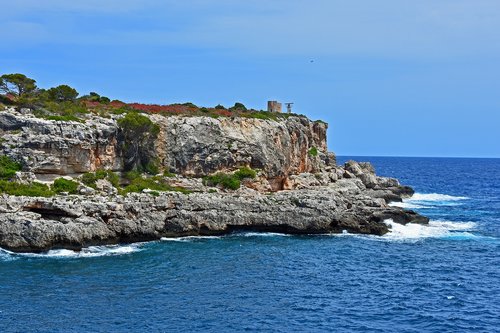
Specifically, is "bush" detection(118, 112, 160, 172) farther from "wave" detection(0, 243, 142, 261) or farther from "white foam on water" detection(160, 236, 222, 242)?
"wave" detection(0, 243, 142, 261)

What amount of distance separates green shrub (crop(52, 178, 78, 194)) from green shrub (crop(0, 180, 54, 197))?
1041 millimetres

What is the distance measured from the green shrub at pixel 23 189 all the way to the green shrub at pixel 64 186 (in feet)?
3.42

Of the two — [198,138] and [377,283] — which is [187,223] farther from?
[377,283]

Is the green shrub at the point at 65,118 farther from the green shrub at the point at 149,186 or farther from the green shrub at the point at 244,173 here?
the green shrub at the point at 244,173

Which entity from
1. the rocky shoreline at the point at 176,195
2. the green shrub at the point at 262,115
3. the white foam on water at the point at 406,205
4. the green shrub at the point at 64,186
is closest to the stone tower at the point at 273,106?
the green shrub at the point at 262,115

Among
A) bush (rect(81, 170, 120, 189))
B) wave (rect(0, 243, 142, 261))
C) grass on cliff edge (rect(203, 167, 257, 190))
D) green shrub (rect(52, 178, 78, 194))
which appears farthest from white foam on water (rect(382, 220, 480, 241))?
green shrub (rect(52, 178, 78, 194))

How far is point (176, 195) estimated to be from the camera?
60906 mm

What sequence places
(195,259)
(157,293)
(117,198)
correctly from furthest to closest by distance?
(117,198)
(195,259)
(157,293)

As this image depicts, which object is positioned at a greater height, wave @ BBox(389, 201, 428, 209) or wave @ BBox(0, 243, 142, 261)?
wave @ BBox(389, 201, 428, 209)

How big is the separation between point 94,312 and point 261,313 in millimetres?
10085

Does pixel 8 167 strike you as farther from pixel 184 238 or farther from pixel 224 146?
pixel 224 146

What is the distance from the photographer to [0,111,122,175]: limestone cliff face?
194 feet

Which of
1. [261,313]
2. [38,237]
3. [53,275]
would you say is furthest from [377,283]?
[38,237]

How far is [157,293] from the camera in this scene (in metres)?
39.2
